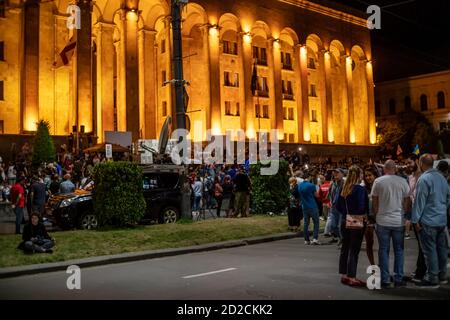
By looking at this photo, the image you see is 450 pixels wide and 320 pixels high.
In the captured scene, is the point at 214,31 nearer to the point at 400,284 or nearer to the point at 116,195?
the point at 116,195

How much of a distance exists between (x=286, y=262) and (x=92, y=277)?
12.8 feet

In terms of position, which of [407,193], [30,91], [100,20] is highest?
[100,20]

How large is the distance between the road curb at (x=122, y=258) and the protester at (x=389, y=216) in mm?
5921

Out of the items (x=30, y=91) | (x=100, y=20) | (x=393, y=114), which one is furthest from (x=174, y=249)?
(x=393, y=114)

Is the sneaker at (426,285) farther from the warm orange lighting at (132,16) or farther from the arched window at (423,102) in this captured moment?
the arched window at (423,102)

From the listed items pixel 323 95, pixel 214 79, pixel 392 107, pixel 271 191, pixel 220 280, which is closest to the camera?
pixel 220 280

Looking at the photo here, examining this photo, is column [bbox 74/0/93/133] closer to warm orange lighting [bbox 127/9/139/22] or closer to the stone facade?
warm orange lighting [bbox 127/9/139/22]

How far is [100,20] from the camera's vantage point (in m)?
40.2

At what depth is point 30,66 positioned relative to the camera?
3409 centimetres

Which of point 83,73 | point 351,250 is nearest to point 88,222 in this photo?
point 351,250

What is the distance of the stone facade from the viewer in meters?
70.7

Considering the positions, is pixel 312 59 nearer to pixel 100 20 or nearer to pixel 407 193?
pixel 100 20

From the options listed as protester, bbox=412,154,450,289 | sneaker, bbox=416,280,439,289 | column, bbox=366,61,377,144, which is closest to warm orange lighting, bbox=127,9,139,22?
column, bbox=366,61,377,144

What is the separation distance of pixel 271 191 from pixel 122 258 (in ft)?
31.3
